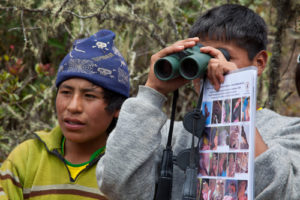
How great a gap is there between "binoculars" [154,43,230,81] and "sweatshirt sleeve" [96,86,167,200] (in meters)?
0.09

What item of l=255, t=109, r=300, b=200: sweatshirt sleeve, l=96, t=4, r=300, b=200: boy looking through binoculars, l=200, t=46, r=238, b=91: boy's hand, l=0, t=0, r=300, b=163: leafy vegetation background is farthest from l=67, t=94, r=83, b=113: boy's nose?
l=255, t=109, r=300, b=200: sweatshirt sleeve

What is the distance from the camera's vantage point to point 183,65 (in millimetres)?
1260

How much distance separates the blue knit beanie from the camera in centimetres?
199

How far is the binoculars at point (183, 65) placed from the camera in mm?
1226

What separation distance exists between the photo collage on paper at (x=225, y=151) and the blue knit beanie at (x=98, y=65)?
85 centimetres

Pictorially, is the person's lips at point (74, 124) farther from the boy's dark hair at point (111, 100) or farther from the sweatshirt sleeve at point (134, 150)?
the sweatshirt sleeve at point (134, 150)

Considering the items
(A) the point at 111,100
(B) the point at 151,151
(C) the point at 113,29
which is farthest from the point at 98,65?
(C) the point at 113,29

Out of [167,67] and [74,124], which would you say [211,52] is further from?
[74,124]

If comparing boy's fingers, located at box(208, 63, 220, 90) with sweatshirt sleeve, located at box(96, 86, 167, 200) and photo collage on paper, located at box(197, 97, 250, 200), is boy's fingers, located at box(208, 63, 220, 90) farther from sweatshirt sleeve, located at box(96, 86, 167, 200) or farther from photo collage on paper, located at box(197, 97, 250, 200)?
sweatshirt sleeve, located at box(96, 86, 167, 200)

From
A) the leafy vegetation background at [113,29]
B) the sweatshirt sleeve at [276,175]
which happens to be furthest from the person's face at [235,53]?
the leafy vegetation background at [113,29]

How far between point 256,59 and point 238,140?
2.15 ft

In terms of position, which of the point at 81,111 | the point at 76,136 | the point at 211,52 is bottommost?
the point at 76,136

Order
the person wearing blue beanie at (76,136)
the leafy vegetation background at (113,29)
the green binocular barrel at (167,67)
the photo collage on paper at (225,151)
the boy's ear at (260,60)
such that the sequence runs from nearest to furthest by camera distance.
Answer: the photo collage on paper at (225,151), the green binocular barrel at (167,67), the boy's ear at (260,60), the person wearing blue beanie at (76,136), the leafy vegetation background at (113,29)

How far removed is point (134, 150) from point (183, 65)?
1.06ft
